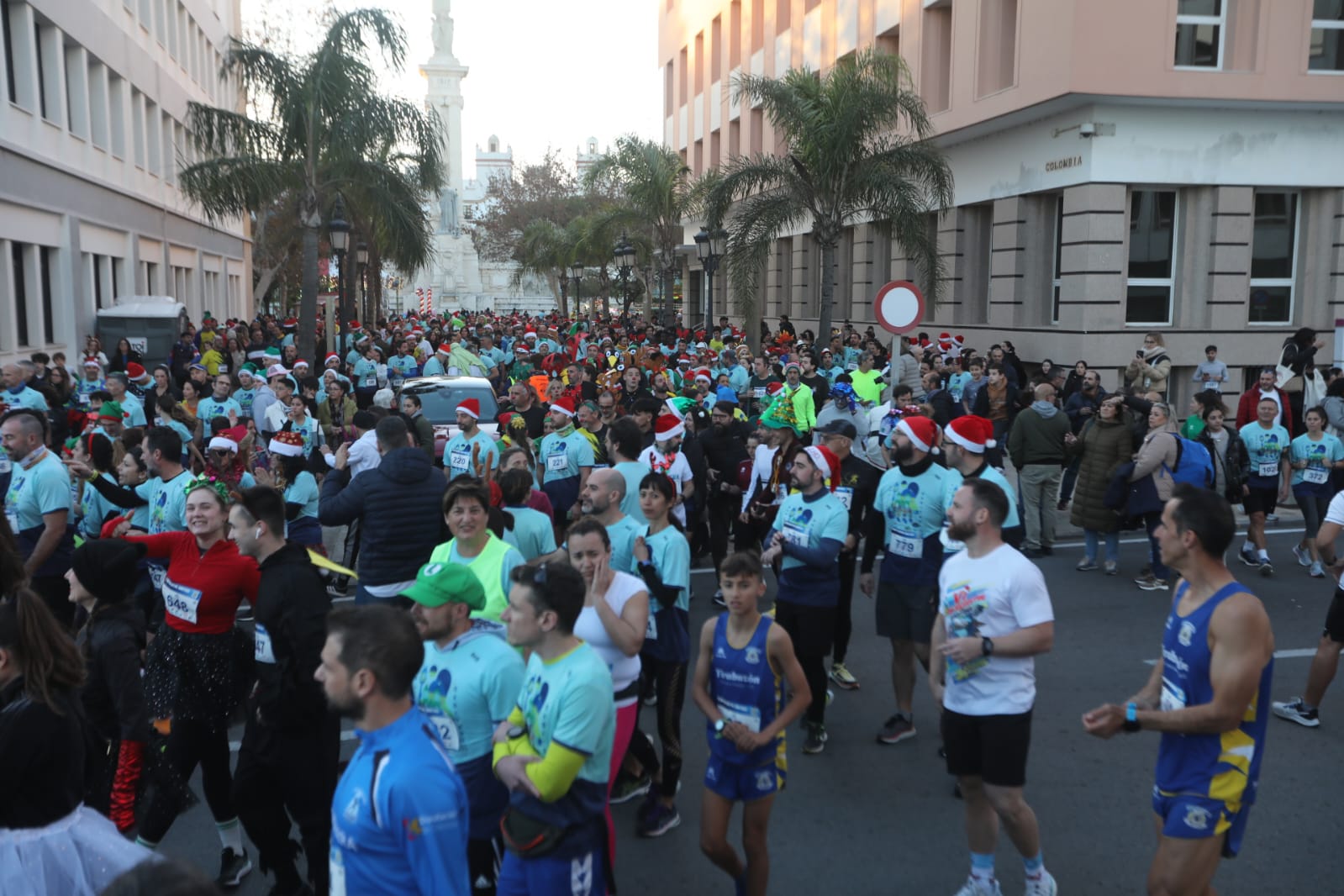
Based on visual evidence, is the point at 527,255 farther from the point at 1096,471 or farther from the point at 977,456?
the point at 977,456

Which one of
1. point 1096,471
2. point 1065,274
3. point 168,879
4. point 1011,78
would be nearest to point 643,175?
point 1011,78

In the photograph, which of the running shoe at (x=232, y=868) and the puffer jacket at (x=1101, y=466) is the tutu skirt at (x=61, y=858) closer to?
the running shoe at (x=232, y=868)

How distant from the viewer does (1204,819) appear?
12.7ft

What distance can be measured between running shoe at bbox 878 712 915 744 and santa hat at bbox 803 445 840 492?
4.77 feet

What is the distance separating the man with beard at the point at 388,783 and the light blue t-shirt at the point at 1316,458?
9880 mm

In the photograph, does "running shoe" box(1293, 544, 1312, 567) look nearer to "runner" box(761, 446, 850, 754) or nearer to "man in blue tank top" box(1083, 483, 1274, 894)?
"runner" box(761, 446, 850, 754)

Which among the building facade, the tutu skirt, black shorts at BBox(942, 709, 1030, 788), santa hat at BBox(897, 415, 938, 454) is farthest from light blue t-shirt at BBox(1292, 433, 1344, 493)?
the building facade

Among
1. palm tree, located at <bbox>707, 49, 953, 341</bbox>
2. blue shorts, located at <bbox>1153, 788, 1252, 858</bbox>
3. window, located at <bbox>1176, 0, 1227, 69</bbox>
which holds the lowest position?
blue shorts, located at <bbox>1153, 788, 1252, 858</bbox>

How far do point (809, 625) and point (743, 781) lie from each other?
77.3 inches

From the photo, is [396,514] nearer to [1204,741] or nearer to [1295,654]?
[1204,741]

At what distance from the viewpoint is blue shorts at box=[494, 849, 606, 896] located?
141 inches

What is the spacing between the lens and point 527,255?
5875cm

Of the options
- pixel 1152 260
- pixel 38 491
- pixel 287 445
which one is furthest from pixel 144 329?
pixel 1152 260

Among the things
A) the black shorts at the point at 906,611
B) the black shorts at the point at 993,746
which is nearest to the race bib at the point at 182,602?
the black shorts at the point at 993,746
